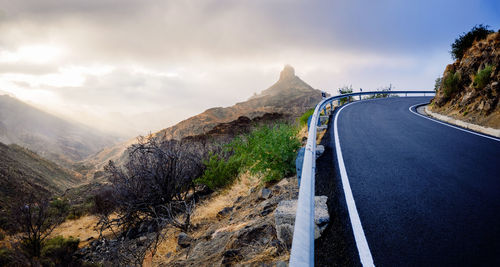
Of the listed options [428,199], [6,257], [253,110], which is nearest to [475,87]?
[428,199]

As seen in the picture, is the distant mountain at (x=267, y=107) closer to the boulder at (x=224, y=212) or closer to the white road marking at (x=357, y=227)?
the boulder at (x=224, y=212)

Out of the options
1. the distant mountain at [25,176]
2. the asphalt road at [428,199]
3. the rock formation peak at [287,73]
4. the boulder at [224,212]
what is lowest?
the distant mountain at [25,176]

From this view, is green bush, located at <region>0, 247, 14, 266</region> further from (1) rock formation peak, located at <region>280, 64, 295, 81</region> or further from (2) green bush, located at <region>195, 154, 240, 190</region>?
(1) rock formation peak, located at <region>280, 64, 295, 81</region>

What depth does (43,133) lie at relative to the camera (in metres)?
147

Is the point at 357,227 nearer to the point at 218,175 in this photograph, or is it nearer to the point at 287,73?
the point at 218,175

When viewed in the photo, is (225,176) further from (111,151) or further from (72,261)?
(111,151)

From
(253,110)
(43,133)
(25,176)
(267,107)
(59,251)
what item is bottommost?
(25,176)

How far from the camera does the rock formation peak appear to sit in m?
150

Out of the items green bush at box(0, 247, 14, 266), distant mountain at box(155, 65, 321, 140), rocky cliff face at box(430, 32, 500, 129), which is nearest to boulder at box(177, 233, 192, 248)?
green bush at box(0, 247, 14, 266)

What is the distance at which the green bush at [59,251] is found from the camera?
8797mm

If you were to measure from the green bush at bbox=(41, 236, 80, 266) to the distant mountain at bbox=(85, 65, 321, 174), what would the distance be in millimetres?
50819

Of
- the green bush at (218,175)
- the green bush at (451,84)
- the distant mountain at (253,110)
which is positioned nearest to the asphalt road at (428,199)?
the green bush at (218,175)

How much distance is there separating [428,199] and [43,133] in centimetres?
18589

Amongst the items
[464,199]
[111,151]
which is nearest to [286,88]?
[111,151]
